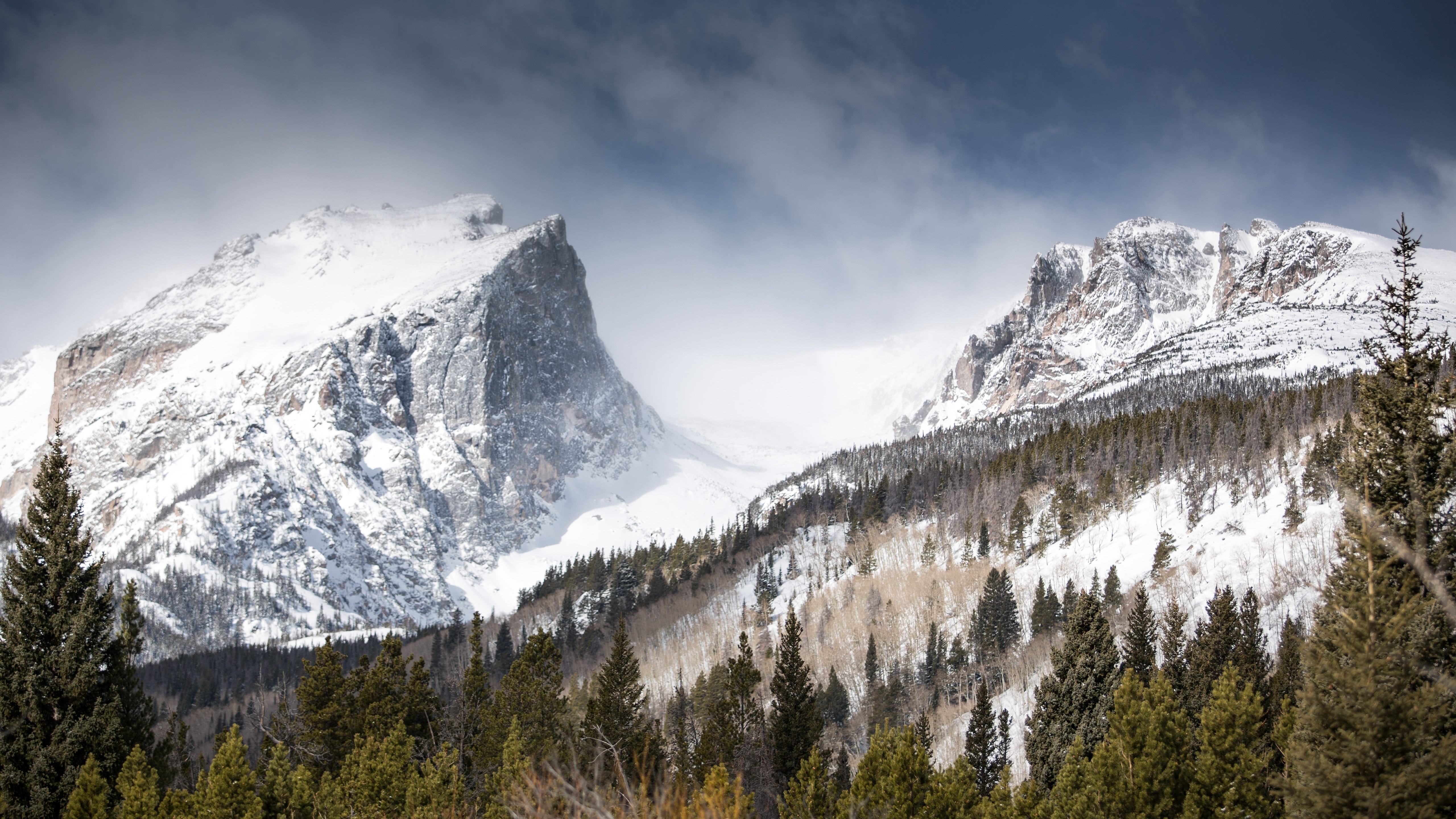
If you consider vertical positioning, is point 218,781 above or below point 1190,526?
below

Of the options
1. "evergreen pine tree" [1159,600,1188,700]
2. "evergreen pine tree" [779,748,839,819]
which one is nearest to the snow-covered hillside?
"evergreen pine tree" [1159,600,1188,700]

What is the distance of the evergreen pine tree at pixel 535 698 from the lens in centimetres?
3434

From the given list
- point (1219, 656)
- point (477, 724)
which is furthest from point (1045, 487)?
point (477, 724)

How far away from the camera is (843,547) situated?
414ft

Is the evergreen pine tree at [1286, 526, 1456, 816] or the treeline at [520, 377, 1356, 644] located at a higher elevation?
the treeline at [520, 377, 1356, 644]

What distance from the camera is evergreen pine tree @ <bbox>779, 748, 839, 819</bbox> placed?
64.3ft

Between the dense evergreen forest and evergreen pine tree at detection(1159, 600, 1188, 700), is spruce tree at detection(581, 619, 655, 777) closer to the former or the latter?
the dense evergreen forest

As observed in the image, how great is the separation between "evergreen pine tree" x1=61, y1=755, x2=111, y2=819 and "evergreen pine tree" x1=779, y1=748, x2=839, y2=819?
16861mm

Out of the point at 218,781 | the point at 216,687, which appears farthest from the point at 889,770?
the point at 216,687

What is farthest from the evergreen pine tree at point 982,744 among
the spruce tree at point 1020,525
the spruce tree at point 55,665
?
the spruce tree at point 1020,525

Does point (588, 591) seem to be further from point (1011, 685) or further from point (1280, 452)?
point (1280, 452)

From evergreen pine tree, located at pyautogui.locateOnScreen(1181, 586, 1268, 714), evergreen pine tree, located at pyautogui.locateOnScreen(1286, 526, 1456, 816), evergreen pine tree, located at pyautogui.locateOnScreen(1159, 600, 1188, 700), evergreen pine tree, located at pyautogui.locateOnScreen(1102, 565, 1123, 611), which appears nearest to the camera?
evergreen pine tree, located at pyautogui.locateOnScreen(1286, 526, 1456, 816)

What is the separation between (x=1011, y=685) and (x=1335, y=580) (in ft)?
180

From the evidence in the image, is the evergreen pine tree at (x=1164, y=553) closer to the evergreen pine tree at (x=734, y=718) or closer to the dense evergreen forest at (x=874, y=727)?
the dense evergreen forest at (x=874, y=727)
